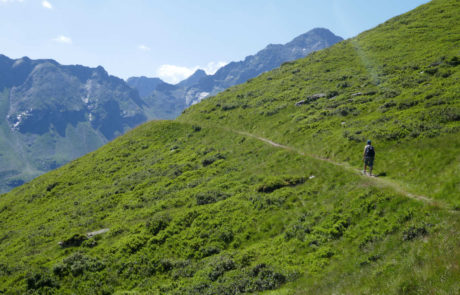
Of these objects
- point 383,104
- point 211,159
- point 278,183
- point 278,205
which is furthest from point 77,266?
point 383,104

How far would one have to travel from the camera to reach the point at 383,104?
112ft

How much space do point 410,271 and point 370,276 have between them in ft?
5.12

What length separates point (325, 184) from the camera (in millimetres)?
21844

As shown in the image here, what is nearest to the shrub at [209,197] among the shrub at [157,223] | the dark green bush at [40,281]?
the shrub at [157,223]

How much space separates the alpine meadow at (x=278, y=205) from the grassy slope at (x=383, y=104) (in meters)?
0.22

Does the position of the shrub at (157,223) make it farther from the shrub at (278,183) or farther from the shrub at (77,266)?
the shrub at (278,183)

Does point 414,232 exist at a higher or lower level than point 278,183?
lower

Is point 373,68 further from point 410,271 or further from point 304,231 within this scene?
point 410,271

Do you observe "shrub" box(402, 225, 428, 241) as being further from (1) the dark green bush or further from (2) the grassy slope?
(1) the dark green bush

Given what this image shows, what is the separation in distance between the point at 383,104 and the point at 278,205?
22.3 meters

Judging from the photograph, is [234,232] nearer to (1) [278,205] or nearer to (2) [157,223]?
(1) [278,205]

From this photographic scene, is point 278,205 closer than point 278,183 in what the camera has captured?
Yes

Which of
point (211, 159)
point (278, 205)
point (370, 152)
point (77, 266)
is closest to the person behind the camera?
point (77, 266)

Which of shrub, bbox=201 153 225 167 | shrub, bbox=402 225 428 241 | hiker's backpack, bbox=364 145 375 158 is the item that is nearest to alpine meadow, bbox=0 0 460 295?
shrub, bbox=402 225 428 241
